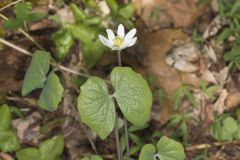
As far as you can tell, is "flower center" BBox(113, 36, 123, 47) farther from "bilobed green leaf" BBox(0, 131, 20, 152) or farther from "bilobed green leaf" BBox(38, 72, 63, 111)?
"bilobed green leaf" BBox(0, 131, 20, 152)

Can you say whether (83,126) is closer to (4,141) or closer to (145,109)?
(4,141)

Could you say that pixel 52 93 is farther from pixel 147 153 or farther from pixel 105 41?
pixel 147 153

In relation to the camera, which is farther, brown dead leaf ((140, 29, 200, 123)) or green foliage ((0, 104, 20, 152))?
brown dead leaf ((140, 29, 200, 123))

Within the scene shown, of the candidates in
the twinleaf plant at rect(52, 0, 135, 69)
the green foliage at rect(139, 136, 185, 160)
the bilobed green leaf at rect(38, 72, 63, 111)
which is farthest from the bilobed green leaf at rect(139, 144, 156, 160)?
the twinleaf plant at rect(52, 0, 135, 69)

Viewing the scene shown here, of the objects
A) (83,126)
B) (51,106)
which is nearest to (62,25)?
(83,126)

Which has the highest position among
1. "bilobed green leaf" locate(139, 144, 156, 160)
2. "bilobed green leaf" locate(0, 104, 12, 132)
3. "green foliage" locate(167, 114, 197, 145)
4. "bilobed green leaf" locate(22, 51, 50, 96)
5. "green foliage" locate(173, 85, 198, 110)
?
"bilobed green leaf" locate(22, 51, 50, 96)

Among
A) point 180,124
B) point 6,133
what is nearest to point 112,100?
point 6,133
